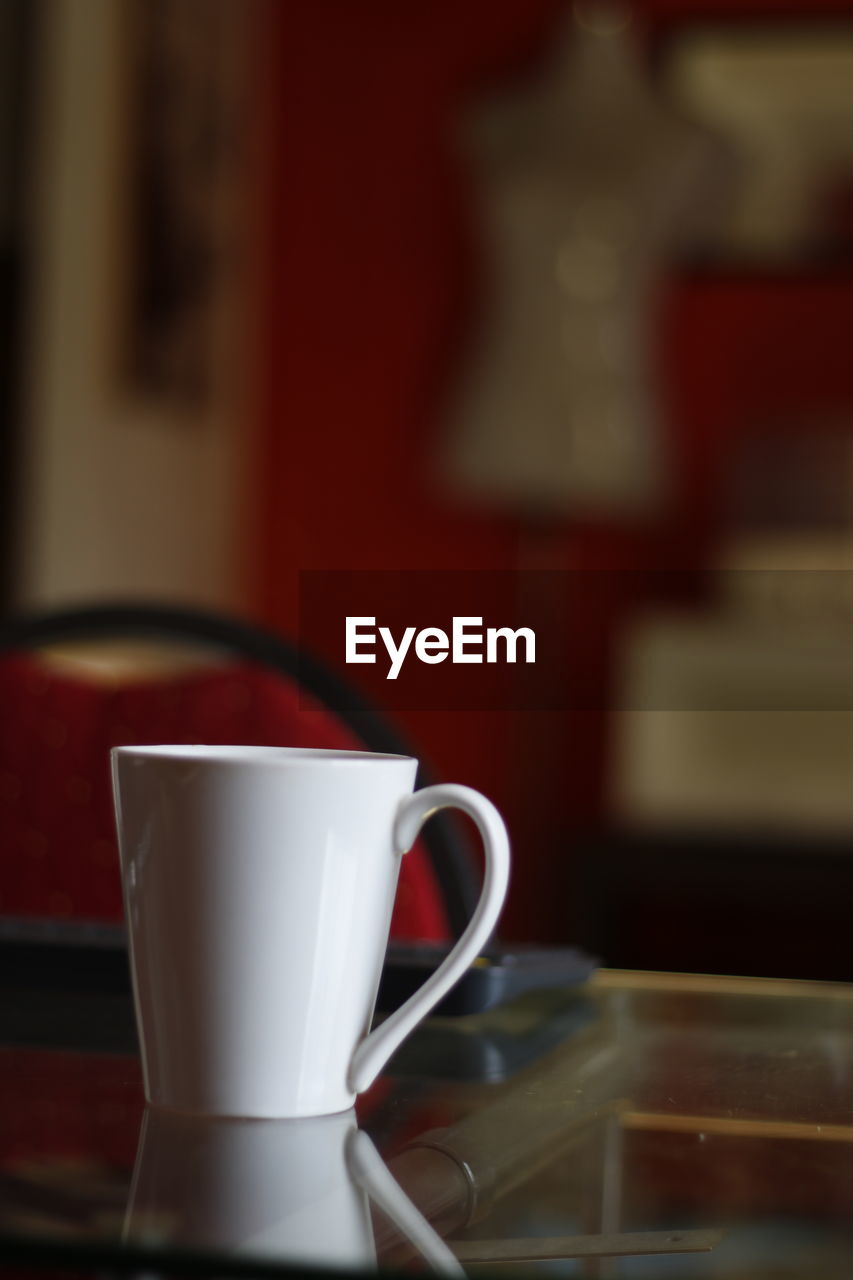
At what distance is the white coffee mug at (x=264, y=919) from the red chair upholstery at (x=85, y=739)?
1.71 feet

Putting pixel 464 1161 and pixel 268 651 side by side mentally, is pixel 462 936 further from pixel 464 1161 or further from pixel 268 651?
pixel 268 651

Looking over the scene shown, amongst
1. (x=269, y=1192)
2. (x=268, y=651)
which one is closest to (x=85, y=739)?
(x=268, y=651)

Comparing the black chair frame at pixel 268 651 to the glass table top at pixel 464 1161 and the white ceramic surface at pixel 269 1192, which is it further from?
the white ceramic surface at pixel 269 1192

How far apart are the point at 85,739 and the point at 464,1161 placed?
0.66 m

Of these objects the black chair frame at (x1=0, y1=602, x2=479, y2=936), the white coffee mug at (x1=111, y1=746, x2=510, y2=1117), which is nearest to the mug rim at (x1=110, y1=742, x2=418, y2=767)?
the white coffee mug at (x1=111, y1=746, x2=510, y2=1117)

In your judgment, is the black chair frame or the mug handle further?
the black chair frame

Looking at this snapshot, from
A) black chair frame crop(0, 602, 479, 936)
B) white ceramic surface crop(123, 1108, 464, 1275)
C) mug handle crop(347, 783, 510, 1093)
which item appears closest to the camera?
white ceramic surface crop(123, 1108, 464, 1275)

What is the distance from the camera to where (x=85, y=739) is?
1.05m

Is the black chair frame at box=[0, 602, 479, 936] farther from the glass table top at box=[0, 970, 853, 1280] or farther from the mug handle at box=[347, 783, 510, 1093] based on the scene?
the mug handle at box=[347, 783, 510, 1093]

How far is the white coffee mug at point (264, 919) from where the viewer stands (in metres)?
0.44

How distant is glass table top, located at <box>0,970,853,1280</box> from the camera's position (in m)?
0.35

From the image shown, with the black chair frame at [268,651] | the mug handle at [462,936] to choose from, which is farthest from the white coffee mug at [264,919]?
the black chair frame at [268,651]

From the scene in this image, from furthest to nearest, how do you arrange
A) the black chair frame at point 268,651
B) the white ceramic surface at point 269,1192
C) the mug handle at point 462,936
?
the black chair frame at point 268,651 < the mug handle at point 462,936 < the white ceramic surface at point 269,1192

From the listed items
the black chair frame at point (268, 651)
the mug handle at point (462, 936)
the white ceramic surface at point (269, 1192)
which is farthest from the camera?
the black chair frame at point (268, 651)
